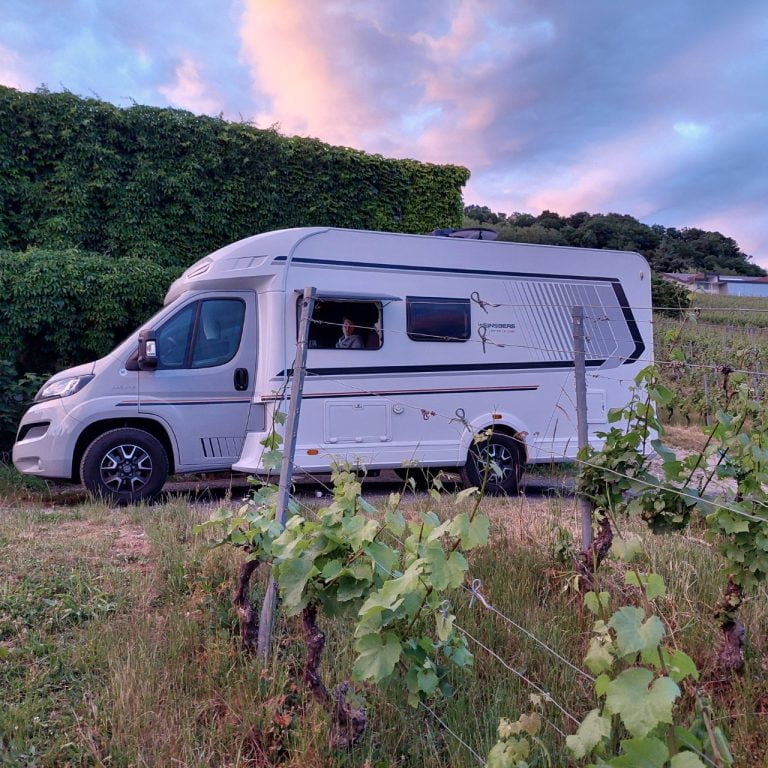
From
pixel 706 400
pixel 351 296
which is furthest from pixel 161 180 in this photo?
pixel 706 400

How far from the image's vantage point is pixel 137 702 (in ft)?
9.29

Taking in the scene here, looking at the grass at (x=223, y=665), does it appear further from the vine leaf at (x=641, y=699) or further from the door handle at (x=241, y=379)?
the door handle at (x=241, y=379)

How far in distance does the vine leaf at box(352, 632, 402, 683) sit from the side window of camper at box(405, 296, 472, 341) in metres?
5.88

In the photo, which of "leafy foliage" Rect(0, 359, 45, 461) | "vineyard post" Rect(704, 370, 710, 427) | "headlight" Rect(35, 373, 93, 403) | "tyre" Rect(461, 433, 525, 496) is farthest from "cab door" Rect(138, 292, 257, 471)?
"vineyard post" Rect(704, 370, 710, 427)

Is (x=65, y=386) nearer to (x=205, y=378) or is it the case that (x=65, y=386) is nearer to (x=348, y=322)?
(x=205, y=378)

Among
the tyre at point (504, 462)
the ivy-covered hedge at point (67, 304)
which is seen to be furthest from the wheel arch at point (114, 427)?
the tyre at point (504, 462)

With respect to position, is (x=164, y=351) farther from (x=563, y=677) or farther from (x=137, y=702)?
(x=563, y=677)

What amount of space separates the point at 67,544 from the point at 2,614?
1183mm

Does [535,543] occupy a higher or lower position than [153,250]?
lower

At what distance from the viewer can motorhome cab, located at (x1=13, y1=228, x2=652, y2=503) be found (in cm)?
740

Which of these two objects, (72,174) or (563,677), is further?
(72,174)

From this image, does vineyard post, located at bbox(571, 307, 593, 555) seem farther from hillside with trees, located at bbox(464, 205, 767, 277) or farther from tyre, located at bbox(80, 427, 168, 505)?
hillside with trees, located at bbox(464, 205, 767, 277)

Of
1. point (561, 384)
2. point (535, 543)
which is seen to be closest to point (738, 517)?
point (535, 543)

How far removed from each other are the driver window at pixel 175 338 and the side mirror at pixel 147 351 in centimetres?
7
